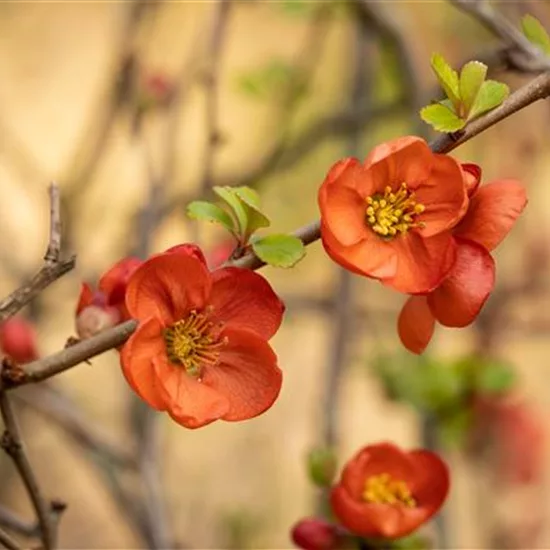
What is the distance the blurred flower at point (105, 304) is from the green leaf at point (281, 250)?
0.30 ft

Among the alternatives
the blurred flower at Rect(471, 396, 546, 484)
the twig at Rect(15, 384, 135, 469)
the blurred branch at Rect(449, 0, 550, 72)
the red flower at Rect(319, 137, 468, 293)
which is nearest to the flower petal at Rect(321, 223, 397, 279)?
the red flower at Rect(319, 137, 468, 293)

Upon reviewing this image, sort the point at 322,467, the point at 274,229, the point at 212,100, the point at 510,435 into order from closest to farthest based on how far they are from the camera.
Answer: the point at 322,467, the point at 212,100, the point at 510,435, the point at 274,229

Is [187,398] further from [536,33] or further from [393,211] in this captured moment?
[536,33]

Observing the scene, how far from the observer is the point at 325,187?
2.11 ft

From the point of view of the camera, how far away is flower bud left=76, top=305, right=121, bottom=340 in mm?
713

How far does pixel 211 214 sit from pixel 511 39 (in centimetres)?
32

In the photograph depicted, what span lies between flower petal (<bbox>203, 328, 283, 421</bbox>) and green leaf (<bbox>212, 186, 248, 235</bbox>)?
6 cm

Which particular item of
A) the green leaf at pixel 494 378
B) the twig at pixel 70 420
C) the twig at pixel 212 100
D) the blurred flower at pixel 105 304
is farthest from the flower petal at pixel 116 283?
the green leaf at pixel 494 378

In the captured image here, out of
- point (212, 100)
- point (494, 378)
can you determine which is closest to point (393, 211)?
point (212, 100)

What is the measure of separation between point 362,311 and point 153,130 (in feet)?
2.33

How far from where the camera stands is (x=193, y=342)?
69 centimetres

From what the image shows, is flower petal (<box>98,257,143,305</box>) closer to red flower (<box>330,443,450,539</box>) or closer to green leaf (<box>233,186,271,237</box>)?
green leaf (<box>233,186,271,237</box>)

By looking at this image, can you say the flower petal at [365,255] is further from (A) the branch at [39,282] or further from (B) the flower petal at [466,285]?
(A) the branch at [39,282]

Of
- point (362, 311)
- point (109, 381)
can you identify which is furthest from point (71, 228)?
point (109, 381)
